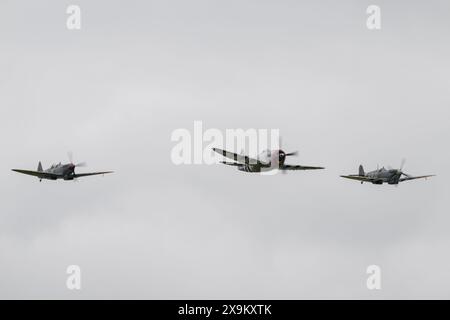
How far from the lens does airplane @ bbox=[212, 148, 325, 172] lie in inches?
Result: 7264

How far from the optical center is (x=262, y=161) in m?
187

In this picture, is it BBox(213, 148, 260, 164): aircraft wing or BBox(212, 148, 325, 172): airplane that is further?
BBox(213, 148, 260, 164): aircraft wing

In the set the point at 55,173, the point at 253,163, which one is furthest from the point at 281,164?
the point at 55,173

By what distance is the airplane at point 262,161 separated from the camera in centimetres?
18450

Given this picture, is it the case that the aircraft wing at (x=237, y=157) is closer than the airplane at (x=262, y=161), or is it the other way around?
the airplane at (x=262, y=161)
